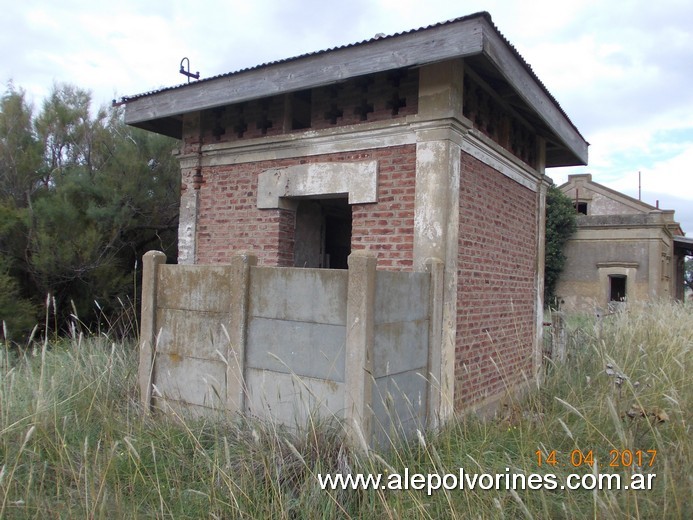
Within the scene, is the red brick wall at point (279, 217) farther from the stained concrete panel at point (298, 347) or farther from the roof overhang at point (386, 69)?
the stained concrete panel at point (298, 347)

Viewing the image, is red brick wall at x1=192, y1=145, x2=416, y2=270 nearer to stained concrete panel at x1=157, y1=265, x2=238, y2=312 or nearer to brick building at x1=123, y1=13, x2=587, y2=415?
brick building at x1=123, y1=13, x2=587, y2=415

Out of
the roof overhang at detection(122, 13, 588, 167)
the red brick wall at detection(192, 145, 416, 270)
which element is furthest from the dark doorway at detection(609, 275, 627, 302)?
the red brick wall at detection(192, 145, 416, 270)

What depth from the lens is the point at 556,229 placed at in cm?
2064

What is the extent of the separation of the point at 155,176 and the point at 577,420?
31.7ft

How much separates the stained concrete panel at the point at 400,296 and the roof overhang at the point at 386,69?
204cm

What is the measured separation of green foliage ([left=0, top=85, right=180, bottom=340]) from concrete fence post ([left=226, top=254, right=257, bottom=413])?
5782 millimetres

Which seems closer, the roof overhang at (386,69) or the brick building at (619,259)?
the roof overhang at (386,69)

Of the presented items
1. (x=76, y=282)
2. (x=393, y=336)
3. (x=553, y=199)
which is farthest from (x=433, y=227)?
(x=553, y=199)

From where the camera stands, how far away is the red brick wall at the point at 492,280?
5.64 metres

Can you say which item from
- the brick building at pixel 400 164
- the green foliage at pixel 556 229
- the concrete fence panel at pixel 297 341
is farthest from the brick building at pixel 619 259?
the concrete fence panel at pixel 297 341

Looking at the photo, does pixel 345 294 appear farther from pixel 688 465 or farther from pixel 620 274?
pixel 620 274

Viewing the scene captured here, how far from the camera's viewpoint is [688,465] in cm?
294

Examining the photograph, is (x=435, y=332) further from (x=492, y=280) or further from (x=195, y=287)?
(x=195, y=287)

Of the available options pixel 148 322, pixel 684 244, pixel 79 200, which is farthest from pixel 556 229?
pixel 148 322
